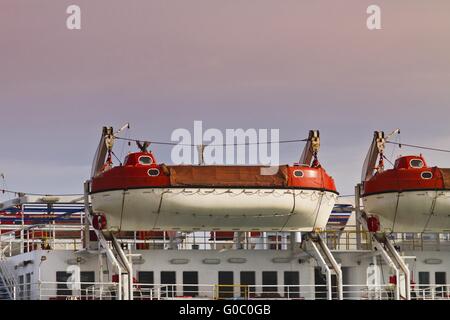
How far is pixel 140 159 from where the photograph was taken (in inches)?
2670

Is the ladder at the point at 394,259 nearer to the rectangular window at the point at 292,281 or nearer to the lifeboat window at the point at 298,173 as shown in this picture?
the rectangular window at the point at 292,281

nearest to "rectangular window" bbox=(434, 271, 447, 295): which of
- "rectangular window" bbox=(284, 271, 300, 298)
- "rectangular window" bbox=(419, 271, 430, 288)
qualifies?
"rectangular window" bbox=(419, 271, 430, 288)

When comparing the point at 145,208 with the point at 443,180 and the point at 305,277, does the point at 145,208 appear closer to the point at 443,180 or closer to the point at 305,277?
the point at 305,277

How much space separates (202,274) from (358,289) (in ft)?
25.8

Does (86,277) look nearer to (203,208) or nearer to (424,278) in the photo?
(203,208)

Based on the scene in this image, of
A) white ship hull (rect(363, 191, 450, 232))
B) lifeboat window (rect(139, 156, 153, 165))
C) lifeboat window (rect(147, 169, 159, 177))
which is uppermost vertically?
lifeboat window (rect(139, 156, 153, 165))

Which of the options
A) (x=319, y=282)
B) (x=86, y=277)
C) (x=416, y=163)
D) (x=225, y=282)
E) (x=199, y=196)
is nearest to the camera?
(x=199, y=196)

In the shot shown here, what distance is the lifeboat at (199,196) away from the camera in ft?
219

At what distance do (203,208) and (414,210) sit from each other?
1076 centimetres

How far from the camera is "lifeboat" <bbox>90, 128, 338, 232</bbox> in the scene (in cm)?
6662

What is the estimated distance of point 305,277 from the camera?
233 feet

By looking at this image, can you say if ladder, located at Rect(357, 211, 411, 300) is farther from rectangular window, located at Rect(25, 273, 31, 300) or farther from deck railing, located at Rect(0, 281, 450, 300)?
rectangular window, located at Rect(25, 273, 31, 300)

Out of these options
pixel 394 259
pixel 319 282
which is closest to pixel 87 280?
pixel 319 282
